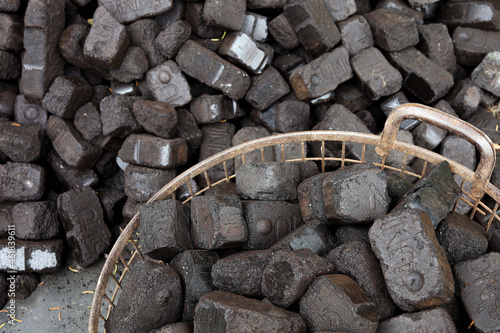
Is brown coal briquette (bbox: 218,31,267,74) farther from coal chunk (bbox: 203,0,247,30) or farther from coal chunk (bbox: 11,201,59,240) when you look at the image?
coal chunk (bbox: 11,201,59,240)

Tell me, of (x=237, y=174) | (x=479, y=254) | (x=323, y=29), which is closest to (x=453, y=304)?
(x=479, y=254)

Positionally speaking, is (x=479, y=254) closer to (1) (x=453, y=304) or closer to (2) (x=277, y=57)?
(1) (x=453, y=304)

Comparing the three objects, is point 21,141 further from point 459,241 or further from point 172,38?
point 459,241

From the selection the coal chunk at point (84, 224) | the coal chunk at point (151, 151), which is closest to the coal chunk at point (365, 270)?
the coal chunk at point (151, 151)

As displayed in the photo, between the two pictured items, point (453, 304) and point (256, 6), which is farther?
point (256, 6)

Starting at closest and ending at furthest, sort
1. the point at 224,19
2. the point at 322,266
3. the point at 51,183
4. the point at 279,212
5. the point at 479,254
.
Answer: the point at 322,266 → the point at 479,254 → the point at 279,212 → the point at 224,19 → the point at 51,183

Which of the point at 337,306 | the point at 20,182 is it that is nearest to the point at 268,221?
the point at 337,306

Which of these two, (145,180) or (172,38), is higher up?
(172,38)
